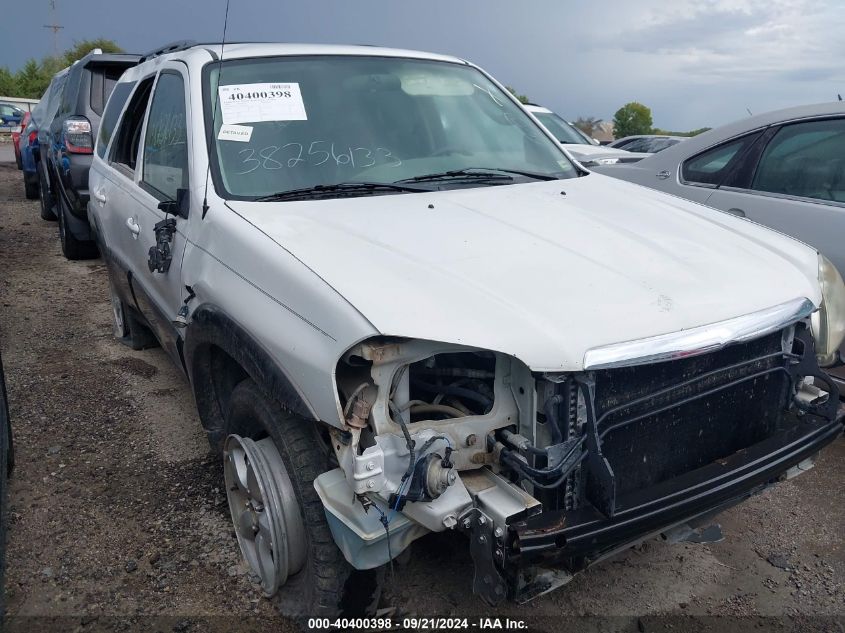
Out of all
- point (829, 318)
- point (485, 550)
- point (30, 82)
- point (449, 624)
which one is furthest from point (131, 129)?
point (30, 82)

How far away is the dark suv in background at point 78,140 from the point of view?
6883 millimetres

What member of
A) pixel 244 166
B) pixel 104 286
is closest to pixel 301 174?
pixel 244 166

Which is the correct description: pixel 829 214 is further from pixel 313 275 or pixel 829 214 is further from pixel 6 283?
pixel 6 283

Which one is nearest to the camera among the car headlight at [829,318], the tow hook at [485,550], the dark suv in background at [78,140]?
the tow hook at [485,550]

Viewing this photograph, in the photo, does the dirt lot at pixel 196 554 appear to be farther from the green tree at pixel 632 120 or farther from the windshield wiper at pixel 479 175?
the green tree at pixel 632 120

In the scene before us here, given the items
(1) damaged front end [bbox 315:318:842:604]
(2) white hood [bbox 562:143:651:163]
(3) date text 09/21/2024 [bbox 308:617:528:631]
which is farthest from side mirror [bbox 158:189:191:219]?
(2) white hood [bbox 562:143:651:163]

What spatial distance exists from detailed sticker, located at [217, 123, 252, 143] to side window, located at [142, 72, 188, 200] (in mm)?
188

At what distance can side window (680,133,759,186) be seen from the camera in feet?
14.4

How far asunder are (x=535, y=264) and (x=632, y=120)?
29.5 metres

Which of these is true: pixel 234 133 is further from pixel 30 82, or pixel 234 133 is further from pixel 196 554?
pixel 30 82

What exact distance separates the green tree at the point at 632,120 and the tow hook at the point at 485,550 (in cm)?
2865

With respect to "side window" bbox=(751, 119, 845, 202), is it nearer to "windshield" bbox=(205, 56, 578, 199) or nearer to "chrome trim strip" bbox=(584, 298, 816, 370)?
"windshield" bbox=(205, 56, 578, 199)

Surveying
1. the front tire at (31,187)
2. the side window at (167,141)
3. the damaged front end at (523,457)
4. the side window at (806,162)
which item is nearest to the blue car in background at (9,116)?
the front tire at (31,187)

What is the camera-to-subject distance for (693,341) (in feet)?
6.77
